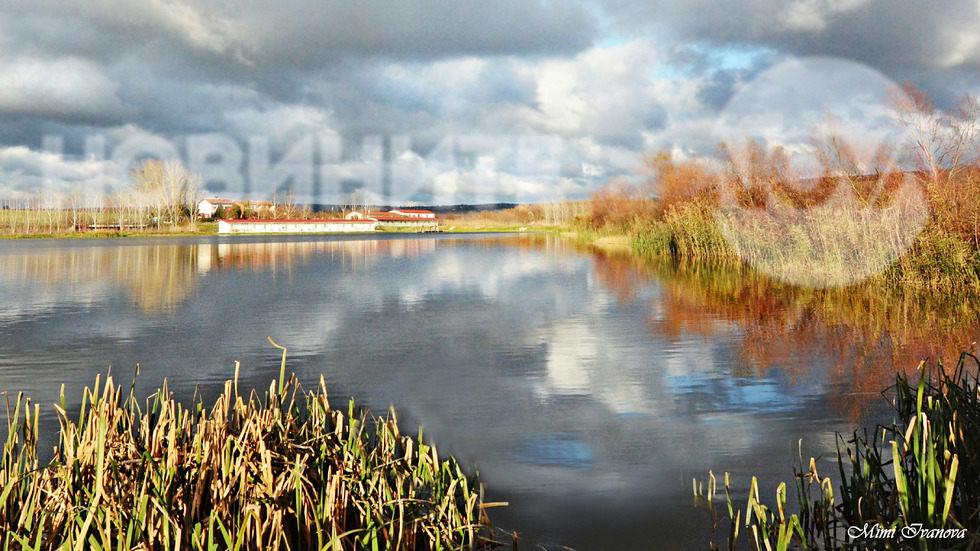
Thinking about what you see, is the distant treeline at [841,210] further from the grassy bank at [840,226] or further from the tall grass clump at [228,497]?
the tall grass clump at [228,497]

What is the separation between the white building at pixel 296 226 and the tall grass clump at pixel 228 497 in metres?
99.4

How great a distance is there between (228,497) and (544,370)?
5188mm

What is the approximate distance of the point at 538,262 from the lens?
28609 millimetres

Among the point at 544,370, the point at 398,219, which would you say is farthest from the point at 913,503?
the point at 398,219

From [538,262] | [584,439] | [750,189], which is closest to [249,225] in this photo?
[538,262]

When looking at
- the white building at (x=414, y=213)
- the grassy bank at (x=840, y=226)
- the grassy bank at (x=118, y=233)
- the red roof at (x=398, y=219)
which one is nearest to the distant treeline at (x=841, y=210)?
the grassy bank at (x=840, y=226)

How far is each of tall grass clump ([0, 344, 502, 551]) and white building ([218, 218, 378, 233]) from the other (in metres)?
99.4

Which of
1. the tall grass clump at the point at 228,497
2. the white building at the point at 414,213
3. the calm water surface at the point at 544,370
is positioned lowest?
the calm water surface at the point at 544,370

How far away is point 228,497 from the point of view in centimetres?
348

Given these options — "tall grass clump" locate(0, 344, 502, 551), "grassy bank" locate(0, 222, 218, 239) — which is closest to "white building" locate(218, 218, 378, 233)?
"grassy bank" locate(0, 222, 218, 239)

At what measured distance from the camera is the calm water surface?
15.4ft

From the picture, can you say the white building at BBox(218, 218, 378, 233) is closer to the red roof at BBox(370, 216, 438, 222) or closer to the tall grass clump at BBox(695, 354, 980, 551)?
the red roof at BBox(370, 216, 438, 222)

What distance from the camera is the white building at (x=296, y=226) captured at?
97812 mm

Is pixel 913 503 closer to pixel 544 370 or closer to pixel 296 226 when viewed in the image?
pixel 544 370
